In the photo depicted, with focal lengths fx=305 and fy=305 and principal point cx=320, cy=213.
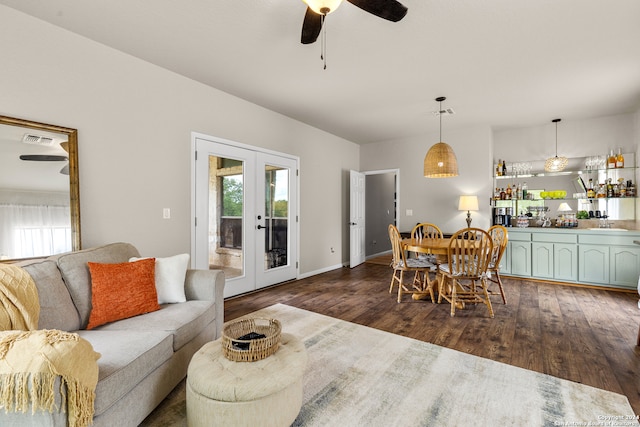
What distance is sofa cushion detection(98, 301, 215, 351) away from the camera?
6.09 ft

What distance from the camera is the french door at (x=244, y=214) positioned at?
143 inches

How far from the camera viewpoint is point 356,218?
6.23 meters

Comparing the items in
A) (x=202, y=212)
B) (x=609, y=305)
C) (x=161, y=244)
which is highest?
(x=202, y=212)

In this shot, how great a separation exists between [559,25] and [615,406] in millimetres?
2714

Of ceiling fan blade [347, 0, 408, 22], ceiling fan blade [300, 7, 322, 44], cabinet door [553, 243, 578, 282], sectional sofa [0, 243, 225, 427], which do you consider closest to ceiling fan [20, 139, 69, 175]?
sectional sofa [0, 243, 225, 427]

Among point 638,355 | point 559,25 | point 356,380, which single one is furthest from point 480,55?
point 356,380

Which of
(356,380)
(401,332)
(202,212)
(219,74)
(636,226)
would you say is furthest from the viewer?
(636,226)

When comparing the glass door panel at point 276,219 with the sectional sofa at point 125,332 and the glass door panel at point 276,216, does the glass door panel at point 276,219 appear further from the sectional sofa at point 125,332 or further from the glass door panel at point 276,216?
the sectional sofa at point 125,332

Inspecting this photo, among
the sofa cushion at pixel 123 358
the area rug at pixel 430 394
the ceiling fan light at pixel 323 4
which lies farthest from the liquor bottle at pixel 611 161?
the sofa cushion at pixel 123 358

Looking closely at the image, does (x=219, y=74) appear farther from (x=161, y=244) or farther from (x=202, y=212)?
(x=161, y=244)

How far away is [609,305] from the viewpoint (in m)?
3.66

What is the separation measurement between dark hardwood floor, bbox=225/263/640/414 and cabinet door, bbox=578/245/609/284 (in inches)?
7.8

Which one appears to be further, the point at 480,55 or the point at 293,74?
the point at 293,74

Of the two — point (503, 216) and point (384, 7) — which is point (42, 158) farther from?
point (503, 216)
